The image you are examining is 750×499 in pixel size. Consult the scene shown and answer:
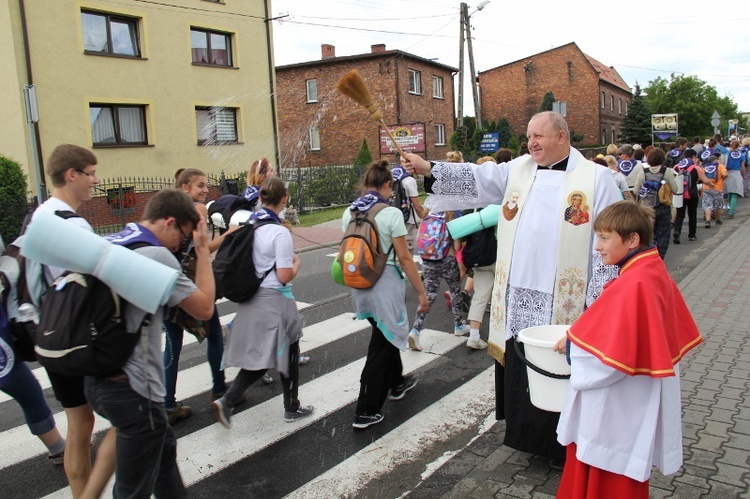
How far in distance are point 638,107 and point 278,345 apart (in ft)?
169

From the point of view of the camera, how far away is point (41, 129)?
1847cm

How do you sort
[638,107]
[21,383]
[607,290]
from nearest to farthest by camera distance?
[607,290] < [21,383] < [638,107]

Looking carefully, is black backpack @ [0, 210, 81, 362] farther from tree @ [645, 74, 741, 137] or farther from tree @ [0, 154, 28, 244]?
tree @ [645, 74, 741, 137]

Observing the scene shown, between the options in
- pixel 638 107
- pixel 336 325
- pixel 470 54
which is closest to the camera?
pixel 336 325

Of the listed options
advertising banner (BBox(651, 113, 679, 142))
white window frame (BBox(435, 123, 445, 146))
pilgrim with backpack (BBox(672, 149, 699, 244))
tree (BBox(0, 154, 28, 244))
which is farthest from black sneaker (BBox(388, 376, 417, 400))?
advertising banner (BBox(651, 113, 679, 142))

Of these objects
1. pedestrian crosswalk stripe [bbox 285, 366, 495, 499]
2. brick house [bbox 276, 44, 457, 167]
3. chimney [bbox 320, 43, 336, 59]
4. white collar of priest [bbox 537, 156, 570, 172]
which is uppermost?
chimney [bbox 320, 43, 336, 59]

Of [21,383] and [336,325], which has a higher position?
[21,383]

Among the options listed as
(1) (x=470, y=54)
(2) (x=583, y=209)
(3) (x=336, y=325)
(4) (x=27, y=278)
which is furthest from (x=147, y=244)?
(1) (x=470, y=54)

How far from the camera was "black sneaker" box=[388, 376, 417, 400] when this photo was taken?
4.95m

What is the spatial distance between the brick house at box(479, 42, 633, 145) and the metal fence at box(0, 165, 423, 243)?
103ft

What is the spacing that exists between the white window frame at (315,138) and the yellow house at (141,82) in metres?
11.7

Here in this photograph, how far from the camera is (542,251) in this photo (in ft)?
11.4

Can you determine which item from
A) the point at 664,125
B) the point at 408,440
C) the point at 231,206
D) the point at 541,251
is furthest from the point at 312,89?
the point at 541,251

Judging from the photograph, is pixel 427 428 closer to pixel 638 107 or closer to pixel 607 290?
pixel 607 290
